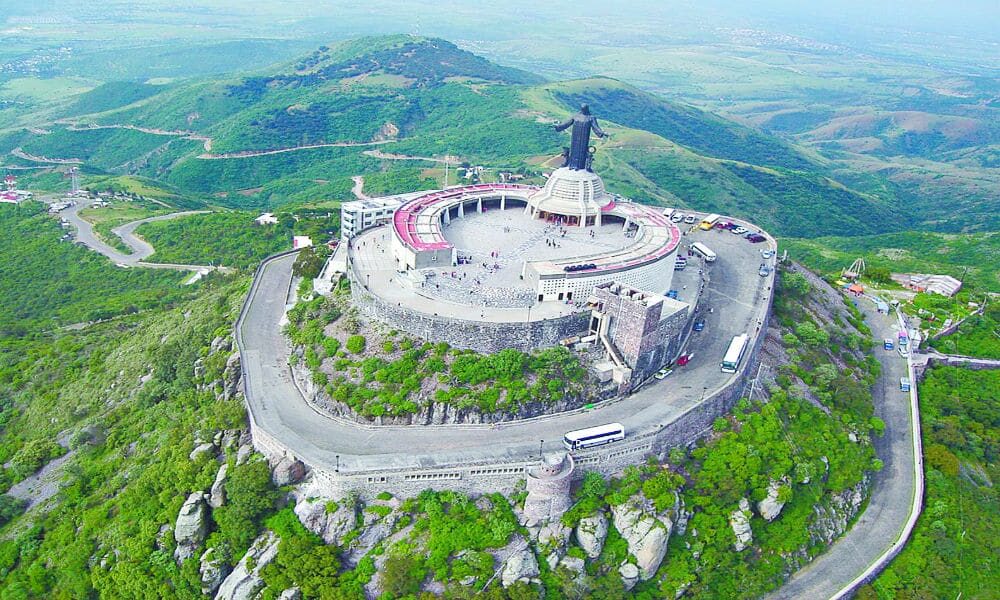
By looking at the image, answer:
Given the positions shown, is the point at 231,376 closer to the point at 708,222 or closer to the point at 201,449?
the point at 201,449

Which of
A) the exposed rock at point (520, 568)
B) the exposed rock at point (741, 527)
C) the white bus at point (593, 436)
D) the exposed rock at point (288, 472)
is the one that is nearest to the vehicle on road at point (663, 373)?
the white bus at point (593, 436)

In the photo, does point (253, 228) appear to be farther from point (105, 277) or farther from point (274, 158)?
point (274, 158)

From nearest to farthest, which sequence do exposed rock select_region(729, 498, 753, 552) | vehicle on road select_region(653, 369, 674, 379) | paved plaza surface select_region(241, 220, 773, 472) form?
paved plaza surface select_region(241, 220, 773, 472)
exposed rock select_region(729, 498, 753, 552)
vehicle on road select_region(653, 369, 674, 379)

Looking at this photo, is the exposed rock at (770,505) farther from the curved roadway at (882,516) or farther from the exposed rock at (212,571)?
the exposed rock at (212,571)

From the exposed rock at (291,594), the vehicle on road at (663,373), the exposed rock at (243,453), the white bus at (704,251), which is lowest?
the exposed rock at (291,594)

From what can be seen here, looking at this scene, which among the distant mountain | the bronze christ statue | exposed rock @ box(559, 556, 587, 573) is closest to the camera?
exposed rock @ box(559, 556, 587, 573)

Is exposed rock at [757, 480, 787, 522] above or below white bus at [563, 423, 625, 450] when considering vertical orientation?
below

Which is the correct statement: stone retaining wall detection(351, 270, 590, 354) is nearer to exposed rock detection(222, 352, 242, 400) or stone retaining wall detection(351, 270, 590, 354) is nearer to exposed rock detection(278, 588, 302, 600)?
exposed rock detection(222, 352, 242, 400)

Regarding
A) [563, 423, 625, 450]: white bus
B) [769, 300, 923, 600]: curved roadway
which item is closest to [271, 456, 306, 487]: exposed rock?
[563, 423, 625, 450]: white bus
